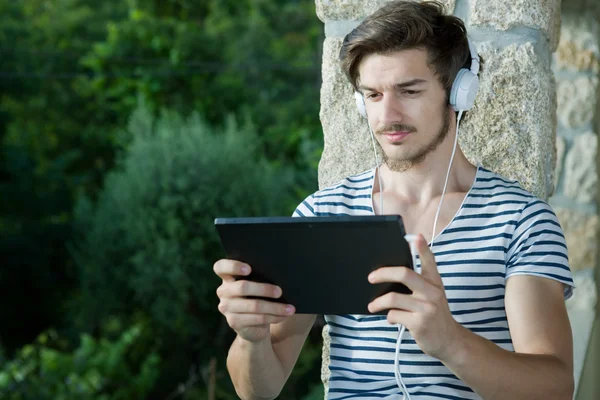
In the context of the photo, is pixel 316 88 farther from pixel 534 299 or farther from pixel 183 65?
pixel 534 299

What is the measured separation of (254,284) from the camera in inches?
53.8

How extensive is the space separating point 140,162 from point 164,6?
4.87 m

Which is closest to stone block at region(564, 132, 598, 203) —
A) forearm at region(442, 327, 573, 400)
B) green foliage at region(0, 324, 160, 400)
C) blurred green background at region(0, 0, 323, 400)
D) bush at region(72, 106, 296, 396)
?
forearm at region(442, 327, 573, 400)

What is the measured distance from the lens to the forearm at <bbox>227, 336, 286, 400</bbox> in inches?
60.2

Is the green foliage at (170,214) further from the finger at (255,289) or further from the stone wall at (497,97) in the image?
the finger at (255,289)

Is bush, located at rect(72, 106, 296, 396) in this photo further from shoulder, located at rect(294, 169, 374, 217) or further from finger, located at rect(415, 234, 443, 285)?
finger, located at rect(415, 234, 443, 285)

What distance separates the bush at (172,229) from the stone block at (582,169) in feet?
15.7

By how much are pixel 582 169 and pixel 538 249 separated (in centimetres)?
123

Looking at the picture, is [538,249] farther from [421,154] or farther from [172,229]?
[172,229]

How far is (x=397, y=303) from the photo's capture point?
1.25 meters

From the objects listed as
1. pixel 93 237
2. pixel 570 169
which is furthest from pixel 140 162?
pixel 570 169

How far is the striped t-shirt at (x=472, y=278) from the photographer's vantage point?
4.78 ft

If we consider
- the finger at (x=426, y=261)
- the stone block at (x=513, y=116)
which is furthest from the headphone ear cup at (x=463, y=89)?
the finger at (x=426, y=261)

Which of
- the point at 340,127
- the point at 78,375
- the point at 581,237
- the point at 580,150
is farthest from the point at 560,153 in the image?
the point at 78,375
